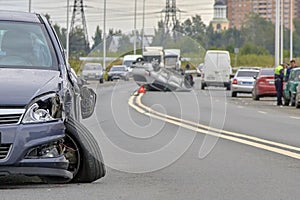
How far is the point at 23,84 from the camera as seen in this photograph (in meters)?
9.12

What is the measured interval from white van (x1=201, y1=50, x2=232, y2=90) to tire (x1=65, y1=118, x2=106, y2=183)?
45.3m

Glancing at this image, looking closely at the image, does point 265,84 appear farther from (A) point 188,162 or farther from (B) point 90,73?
(A) point 188,162

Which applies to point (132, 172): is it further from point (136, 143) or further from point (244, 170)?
point (136, 143)

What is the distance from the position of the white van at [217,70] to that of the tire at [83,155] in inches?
1785

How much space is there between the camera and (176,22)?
6825 cm

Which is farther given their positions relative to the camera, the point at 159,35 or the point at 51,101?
the point at 159,35

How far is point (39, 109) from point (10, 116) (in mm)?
313

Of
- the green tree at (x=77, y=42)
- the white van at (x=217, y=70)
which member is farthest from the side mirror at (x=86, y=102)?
the green tree at (x=77, y=42)

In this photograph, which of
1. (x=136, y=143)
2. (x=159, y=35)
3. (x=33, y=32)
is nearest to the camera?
(x=33, y=32)

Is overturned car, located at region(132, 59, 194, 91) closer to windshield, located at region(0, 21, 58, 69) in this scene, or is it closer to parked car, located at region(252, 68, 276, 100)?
parked car, located at region(252, 68, 276, 100)

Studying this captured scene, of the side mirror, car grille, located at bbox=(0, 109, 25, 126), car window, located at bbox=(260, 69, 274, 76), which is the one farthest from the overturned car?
car grille, located at bbox=(0, 109, 25, 126)

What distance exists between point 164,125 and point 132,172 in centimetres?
986

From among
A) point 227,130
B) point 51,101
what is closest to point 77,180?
point 51,101

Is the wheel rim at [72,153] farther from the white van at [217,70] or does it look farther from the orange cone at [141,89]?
the white van at [217,70]
